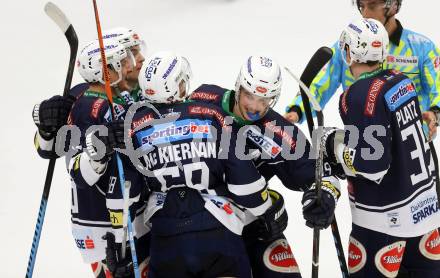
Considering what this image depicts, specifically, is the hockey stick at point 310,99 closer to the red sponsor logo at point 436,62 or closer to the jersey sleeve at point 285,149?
the jersey sleeve at point 285,149

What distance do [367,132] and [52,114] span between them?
1442 mm

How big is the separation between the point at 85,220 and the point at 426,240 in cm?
160

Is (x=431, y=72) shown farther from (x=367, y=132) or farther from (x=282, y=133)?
(x=282, y=133)

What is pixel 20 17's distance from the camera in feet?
26.9

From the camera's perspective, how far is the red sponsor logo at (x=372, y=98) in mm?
2990

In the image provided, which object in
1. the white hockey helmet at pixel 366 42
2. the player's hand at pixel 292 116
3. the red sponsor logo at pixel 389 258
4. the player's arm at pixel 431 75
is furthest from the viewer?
the player's hand at pixel 292 116

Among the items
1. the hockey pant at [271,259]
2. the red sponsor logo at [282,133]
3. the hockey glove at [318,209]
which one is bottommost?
the hockey pant at [271,259]

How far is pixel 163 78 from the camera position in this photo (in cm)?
291

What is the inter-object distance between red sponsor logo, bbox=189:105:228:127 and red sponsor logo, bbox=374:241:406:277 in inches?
36.9

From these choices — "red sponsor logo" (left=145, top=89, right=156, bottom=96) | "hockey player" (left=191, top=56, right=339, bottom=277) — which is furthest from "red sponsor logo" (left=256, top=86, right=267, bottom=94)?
"red sponsor logo" (left=145, top=89, right=156, bottom=96)

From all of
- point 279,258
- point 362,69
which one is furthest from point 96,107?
point 362,69

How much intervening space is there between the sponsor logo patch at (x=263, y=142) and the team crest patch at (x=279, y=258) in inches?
16.5

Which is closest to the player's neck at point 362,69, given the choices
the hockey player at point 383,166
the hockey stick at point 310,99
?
the hockey player at point 383,166

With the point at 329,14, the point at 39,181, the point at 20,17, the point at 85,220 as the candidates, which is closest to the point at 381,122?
the point at 85,220
